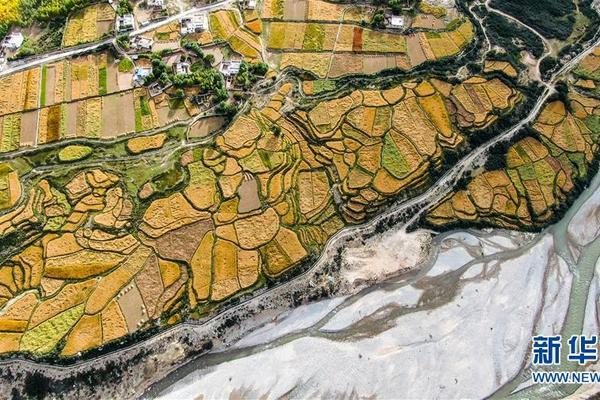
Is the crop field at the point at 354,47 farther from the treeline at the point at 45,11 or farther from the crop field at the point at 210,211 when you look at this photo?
the treeline at the point at 45,11

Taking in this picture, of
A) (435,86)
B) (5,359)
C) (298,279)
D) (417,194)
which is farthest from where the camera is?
(435,86)

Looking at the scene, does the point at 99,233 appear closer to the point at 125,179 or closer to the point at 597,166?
the point at 125,179

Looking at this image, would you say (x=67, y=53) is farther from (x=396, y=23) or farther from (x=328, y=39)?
(x=396, y=23)

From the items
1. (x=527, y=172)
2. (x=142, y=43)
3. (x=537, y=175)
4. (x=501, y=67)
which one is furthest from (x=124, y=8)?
(x=537, y=175)

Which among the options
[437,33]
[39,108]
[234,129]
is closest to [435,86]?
[437,33]

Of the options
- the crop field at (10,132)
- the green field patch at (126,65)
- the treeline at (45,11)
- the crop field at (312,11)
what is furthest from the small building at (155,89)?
the crop field at (312,11)

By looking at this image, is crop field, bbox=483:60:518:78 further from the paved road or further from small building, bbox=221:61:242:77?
the paved road
